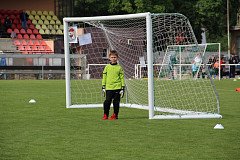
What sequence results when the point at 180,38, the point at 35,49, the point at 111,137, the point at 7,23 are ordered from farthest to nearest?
the point at 7,23
the point at 35,49
the point at 180,38
the point at 111,137

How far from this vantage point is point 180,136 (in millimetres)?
11578

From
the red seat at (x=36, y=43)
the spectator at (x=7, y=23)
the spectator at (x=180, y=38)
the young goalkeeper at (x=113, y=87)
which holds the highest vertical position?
the spectator at (x=7, y=23)

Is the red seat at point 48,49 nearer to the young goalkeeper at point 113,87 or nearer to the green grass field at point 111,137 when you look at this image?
the green grass field at point 111,137

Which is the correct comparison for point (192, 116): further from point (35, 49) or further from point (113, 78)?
point (35, 49)

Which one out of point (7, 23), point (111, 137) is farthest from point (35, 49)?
point (111, 137)

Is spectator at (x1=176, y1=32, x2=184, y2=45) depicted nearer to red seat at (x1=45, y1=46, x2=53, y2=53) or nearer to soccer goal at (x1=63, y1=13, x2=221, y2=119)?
soccer goal at (x1=63, y1=13, x2=221, y2=119)

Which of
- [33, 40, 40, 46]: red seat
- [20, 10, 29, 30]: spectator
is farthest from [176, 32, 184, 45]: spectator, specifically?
[20, 10, 29, 30]: spectator

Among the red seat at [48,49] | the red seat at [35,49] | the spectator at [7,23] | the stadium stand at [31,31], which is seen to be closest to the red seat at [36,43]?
the stadium stand at [31,31]

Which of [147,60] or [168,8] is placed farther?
[168,8]

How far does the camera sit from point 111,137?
11.4 metres

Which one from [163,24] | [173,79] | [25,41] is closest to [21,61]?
[25,41]

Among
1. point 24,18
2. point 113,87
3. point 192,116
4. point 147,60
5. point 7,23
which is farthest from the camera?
point 24,18

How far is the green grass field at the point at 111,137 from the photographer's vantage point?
946cm

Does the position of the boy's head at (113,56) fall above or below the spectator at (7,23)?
below
